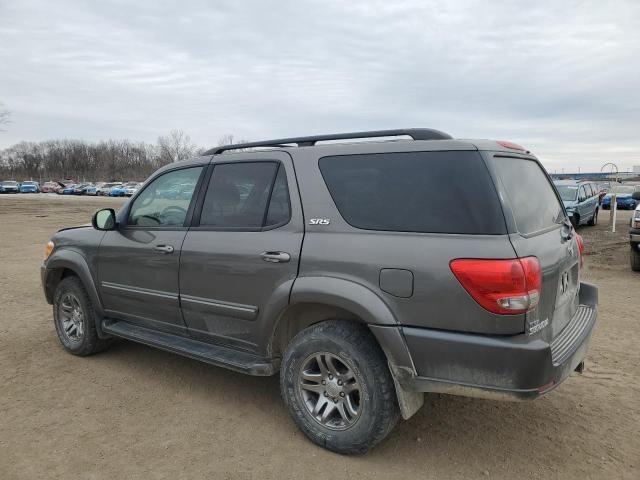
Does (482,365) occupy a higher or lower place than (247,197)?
lower

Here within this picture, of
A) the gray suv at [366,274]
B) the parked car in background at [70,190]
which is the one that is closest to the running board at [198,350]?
the gray suv at [366,274]

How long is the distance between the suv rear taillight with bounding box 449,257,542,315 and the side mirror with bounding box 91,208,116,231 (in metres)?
3.09

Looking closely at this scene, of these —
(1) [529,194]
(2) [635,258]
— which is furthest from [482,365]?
(2) [635,258]

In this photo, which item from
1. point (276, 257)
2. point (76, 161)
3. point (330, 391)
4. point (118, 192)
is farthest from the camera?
point (76, 161)

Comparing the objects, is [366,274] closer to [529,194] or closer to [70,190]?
[529,194]

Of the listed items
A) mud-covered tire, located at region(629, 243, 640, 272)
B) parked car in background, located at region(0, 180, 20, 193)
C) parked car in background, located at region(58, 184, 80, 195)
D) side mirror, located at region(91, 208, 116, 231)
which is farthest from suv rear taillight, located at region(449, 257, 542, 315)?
parked car in background, located at region(0, 180, 20, 193)

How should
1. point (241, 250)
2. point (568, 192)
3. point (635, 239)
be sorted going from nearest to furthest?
point (241, 250) < point (635, 239) < point (568, 192)

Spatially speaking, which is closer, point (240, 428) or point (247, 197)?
point (240, 428)

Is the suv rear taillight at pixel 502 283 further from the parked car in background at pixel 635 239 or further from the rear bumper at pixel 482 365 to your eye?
the parked car in background at pixel 635 239

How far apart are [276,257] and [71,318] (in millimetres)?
2799

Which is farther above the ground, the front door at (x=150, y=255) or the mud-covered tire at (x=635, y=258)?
the front door at (x=150, y=255)

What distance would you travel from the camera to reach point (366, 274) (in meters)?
2.85

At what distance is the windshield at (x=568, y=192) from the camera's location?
17.0m

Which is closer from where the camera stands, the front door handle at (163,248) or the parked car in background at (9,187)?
the front door handle at (163,248)
